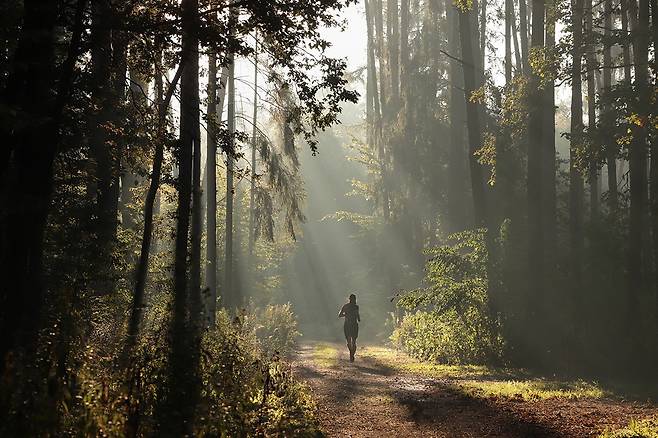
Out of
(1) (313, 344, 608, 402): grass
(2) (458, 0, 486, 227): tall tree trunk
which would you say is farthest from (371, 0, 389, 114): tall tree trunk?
(1) (313, 344, 608, 402): grass

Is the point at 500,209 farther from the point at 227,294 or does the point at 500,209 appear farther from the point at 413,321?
the point at 227,294

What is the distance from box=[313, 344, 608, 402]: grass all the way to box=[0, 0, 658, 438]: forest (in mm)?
134

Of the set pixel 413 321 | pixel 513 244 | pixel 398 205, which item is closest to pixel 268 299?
pixel 398 205

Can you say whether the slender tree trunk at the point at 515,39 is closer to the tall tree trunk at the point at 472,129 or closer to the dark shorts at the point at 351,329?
the tall tree trunk at the point at 472,129

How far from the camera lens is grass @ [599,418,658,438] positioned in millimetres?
7750

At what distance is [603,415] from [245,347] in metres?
6.15

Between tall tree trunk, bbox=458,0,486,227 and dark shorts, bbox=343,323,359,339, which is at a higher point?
tall tree trunk, bbox=458,0,486,227

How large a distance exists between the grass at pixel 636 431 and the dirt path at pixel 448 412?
11.2 inches

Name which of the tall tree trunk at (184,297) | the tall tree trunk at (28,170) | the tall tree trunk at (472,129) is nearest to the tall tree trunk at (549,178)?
the tall tree trunk at (472,129)

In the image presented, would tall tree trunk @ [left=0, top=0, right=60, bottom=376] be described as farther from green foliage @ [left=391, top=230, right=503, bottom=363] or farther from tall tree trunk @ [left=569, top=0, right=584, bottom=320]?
green foliage @ [left=391, top=230, right=503, bottom=363]

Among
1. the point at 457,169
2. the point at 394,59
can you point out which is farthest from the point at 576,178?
the point at 394,59

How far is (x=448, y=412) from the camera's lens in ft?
34.8

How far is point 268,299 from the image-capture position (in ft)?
120

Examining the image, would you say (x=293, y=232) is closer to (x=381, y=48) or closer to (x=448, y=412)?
(x=448, y=412)
